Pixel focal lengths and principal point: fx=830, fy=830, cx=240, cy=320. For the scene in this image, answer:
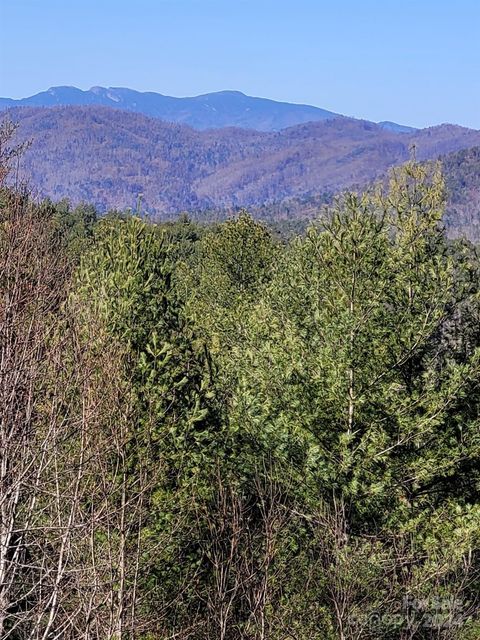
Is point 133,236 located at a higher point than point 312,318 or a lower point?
higher

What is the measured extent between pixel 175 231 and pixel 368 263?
230 ft

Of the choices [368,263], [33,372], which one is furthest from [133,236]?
[33,372]

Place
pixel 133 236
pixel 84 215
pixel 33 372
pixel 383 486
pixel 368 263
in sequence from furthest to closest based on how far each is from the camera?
1. pixel 84 215
2. pixel 133 236
3. pixel 368 263
4. pixel 383 486
5. pixel 33 372

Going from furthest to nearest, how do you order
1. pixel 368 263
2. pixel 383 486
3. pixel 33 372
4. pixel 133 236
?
pixel 133 236, pixel 368 263, pixel 383 486, pixel 33 372

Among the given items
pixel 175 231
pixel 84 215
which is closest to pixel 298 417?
pixel 175 231

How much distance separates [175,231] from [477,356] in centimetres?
7147

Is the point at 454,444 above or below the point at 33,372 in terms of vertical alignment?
below

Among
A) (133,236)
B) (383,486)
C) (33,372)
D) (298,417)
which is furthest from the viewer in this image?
(133,236)

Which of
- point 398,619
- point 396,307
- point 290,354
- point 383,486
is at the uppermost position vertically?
point 396,307

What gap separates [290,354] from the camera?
1683cm

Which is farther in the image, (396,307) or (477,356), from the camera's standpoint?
(396,307)

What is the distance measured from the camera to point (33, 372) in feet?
36.8

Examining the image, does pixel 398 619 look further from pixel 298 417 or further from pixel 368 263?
pixel 368 263

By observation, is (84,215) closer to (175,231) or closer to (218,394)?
(175,231)
